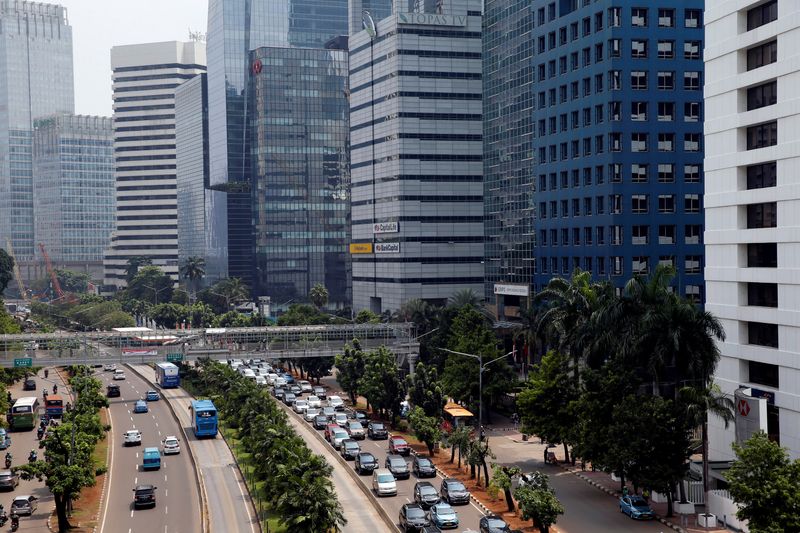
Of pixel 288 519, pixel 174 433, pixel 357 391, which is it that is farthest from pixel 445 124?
pixel 288 519

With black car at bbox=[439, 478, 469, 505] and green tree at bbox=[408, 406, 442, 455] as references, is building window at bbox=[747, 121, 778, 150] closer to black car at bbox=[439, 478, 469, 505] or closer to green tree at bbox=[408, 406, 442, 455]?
black car at bbox=[439, 478, 469, 505]

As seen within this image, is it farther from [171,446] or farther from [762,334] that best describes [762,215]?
[171,446]

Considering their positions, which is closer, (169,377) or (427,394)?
(427,394)

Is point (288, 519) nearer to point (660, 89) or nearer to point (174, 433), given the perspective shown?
point (174, 433)

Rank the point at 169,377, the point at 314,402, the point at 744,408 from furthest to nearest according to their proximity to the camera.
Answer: the point at 169,377 → the point at 314,402 → the point at 744,408

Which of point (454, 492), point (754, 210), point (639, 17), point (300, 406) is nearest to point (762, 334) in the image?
point (754, 210)

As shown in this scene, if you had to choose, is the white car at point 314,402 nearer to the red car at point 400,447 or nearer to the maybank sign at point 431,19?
the red car at point 400,447
